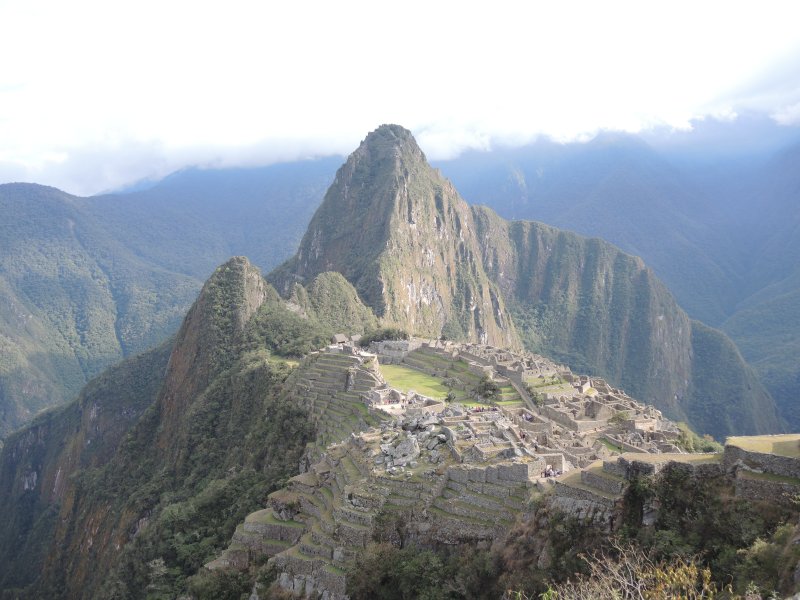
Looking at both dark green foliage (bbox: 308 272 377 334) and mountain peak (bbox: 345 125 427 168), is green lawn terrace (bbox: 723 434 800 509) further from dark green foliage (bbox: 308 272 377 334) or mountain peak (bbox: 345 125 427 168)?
mountain peak (bbox: 345 125 427 168)

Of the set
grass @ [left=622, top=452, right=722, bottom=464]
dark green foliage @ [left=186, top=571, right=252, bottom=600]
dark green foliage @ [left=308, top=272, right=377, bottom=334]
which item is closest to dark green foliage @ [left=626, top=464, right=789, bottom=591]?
grass @ [left=622, top=452, right=722, bottom=464]

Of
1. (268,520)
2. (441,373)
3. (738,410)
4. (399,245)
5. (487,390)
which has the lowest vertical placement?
(738,410)

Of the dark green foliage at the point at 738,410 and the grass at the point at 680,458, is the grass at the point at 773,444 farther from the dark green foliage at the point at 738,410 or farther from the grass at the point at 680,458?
the dark green foliage at the point at 738,410

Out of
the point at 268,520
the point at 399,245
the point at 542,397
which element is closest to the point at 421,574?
the point at 268,520

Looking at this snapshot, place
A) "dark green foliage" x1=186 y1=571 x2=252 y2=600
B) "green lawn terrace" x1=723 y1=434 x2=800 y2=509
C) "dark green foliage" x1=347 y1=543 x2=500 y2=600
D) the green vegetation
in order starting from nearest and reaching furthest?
"green lawn terrace" x1=723 y1=434 x2=800 y2=509 < "dark green foliage" x1=347 y1=543 x2=500 y2=600 < "dark green foliage" x1=186 y1=571 x2=252 y2=600 < the green vegetation

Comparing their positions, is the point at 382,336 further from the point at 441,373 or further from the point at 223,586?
the point at 223,586

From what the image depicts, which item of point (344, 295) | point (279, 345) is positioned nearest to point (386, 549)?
point (279, 345)

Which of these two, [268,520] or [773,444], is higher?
[773,444]

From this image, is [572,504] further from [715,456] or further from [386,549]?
[386,549]

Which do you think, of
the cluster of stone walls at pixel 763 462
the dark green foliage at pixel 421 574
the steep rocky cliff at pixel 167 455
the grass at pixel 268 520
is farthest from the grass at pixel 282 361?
the cluster of stone walls at pixel 763 462
